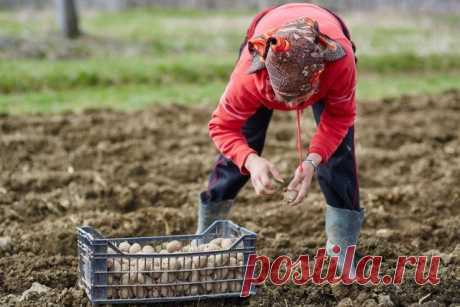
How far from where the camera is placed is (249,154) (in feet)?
13.1

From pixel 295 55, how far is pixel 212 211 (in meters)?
1.44

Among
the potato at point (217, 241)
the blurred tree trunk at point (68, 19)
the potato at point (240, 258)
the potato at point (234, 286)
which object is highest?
the potato at point (217, 241)

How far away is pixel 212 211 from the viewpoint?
4695 mm

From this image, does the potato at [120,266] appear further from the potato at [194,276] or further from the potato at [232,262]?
the potato at [232,262]

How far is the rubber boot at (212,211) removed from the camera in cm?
468

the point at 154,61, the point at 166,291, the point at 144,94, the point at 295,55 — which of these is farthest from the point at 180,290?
the point at 154,61

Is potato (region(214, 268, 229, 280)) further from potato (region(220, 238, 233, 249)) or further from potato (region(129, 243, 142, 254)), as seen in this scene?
potato (region(129, 243, 142, 254))

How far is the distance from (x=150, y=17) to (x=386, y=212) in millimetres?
14565

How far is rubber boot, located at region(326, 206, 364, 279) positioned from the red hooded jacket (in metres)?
0.44

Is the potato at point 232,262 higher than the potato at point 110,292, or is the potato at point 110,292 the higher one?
the potato at point 232,262

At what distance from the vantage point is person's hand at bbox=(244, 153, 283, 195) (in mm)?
3779

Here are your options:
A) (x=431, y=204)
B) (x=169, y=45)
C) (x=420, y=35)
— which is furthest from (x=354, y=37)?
(x=431, y=204)

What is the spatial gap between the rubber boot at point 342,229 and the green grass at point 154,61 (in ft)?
17.8

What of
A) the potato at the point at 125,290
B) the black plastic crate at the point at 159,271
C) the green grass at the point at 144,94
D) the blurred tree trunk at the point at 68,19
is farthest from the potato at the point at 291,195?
the blurred tree trunk at the point at 68,19
